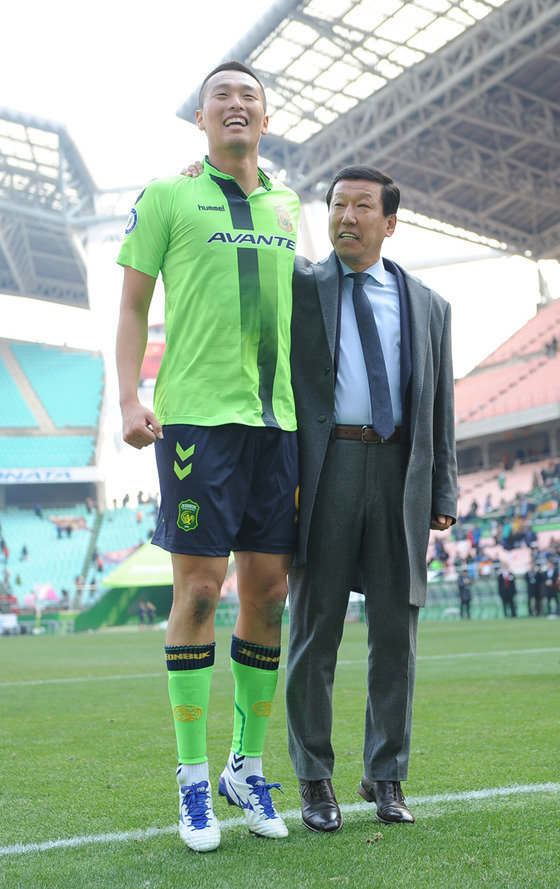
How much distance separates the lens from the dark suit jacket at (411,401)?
9.39ft

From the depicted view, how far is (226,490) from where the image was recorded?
8.63ft

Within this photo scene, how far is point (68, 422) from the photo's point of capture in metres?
46.9

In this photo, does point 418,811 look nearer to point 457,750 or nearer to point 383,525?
point 383,525

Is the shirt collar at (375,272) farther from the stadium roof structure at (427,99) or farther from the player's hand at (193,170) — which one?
the stadium roof structure at (427,99)

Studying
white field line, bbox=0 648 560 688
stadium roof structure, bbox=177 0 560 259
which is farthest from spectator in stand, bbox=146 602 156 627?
white field line, bbox=0 648 560 688

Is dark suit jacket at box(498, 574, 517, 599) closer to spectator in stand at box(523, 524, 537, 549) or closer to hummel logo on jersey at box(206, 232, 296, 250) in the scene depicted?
spectator in stand at box(523, 524, 537, 549)

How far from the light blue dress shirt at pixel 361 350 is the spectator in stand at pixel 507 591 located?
59.8 feet

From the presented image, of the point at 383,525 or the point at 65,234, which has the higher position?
the point at 65,234

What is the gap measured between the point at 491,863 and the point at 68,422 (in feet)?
151

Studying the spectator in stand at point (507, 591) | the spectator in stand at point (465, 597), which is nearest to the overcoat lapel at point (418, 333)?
the spectator in stand at point (507, 591)

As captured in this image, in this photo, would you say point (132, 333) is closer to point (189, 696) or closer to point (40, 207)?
point (189, 696)

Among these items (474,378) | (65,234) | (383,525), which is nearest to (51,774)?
(383,525)

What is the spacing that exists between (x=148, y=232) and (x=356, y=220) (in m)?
0.69

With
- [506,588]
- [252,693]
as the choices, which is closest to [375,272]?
[252,693]
